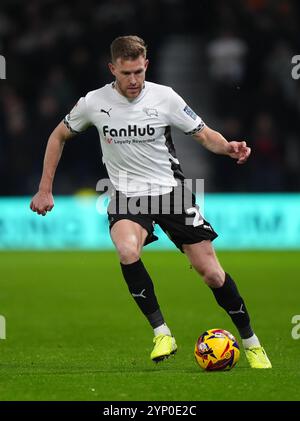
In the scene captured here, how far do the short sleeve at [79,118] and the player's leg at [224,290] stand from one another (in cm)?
112

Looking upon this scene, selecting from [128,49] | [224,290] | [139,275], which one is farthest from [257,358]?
[128,49]

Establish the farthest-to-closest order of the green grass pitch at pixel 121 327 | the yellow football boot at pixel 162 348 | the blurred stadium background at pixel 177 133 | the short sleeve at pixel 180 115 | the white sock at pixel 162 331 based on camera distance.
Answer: the blurred stadium background at pixel 177 133 < the short sleeve at pixel 180 115 < the white sock at pixel 162 331 < the yellow football boot at pixel 162 348 < the green grass pitch at pixel 121 327

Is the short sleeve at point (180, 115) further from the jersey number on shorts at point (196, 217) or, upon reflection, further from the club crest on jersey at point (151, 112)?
the jersey number on shorts at point (196, 217)

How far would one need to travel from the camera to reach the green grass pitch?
6695mm

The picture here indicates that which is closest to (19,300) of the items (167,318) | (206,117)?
(167,318)

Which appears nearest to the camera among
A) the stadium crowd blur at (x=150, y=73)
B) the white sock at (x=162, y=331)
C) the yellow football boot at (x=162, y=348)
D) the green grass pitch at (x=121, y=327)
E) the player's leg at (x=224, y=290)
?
the green grass pitch at (x=121, y=327)

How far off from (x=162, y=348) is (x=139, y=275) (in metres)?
0.52

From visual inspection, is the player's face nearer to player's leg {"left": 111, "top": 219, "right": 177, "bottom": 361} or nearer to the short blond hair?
the short blond hair

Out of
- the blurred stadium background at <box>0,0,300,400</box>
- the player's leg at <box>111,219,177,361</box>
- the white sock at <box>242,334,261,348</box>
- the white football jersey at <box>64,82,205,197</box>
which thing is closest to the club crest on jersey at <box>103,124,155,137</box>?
the white football jersey at <box>64,82,205,197</box>

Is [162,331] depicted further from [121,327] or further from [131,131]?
[121,327]

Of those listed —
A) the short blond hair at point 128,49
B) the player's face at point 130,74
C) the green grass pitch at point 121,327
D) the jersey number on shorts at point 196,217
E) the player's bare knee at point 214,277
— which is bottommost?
the green grass pitch at point 121,327

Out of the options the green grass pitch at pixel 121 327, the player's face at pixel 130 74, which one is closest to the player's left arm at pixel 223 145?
the player's face at pixel 130 74

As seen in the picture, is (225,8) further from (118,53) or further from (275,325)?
(118,53)

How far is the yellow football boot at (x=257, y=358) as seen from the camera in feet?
25.4
